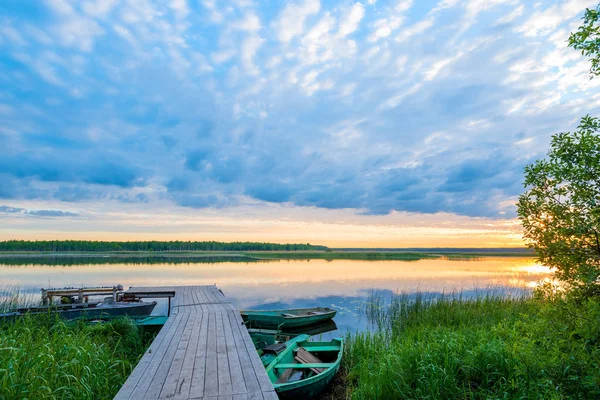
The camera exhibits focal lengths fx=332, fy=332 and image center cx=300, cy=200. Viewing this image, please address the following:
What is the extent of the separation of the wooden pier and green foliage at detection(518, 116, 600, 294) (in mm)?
3272

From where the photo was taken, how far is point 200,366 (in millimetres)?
4438

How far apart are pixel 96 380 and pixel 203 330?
6.26ft

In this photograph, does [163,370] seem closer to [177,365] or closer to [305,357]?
[177,365]

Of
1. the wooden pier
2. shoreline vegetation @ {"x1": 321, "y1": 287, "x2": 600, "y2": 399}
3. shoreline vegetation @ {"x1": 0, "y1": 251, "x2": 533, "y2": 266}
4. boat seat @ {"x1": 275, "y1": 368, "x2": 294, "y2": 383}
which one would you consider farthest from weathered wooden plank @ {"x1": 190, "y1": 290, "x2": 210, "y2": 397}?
shoreline vegetation @ {"x1": 0, "y1": 251, "x2": 533, "y2": 266}

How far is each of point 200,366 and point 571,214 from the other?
463cm

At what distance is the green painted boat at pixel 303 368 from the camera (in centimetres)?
580

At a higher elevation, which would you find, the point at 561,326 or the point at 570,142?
the point at 570,142

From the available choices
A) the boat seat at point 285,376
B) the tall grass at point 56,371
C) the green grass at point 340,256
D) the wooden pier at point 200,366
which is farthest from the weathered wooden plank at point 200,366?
the green grass at point 340,256

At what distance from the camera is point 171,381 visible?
12.9ft

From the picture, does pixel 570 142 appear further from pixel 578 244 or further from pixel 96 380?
pixel 96 380

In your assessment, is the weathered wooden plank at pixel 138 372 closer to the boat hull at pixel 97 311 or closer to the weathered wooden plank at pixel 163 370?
the weathered wooden plank at pixel 163 370

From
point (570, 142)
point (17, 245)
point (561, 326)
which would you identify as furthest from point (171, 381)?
point (17, 245)

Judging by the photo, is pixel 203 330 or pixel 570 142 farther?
pixel 203 330

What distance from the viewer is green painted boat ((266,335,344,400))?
580 cm
